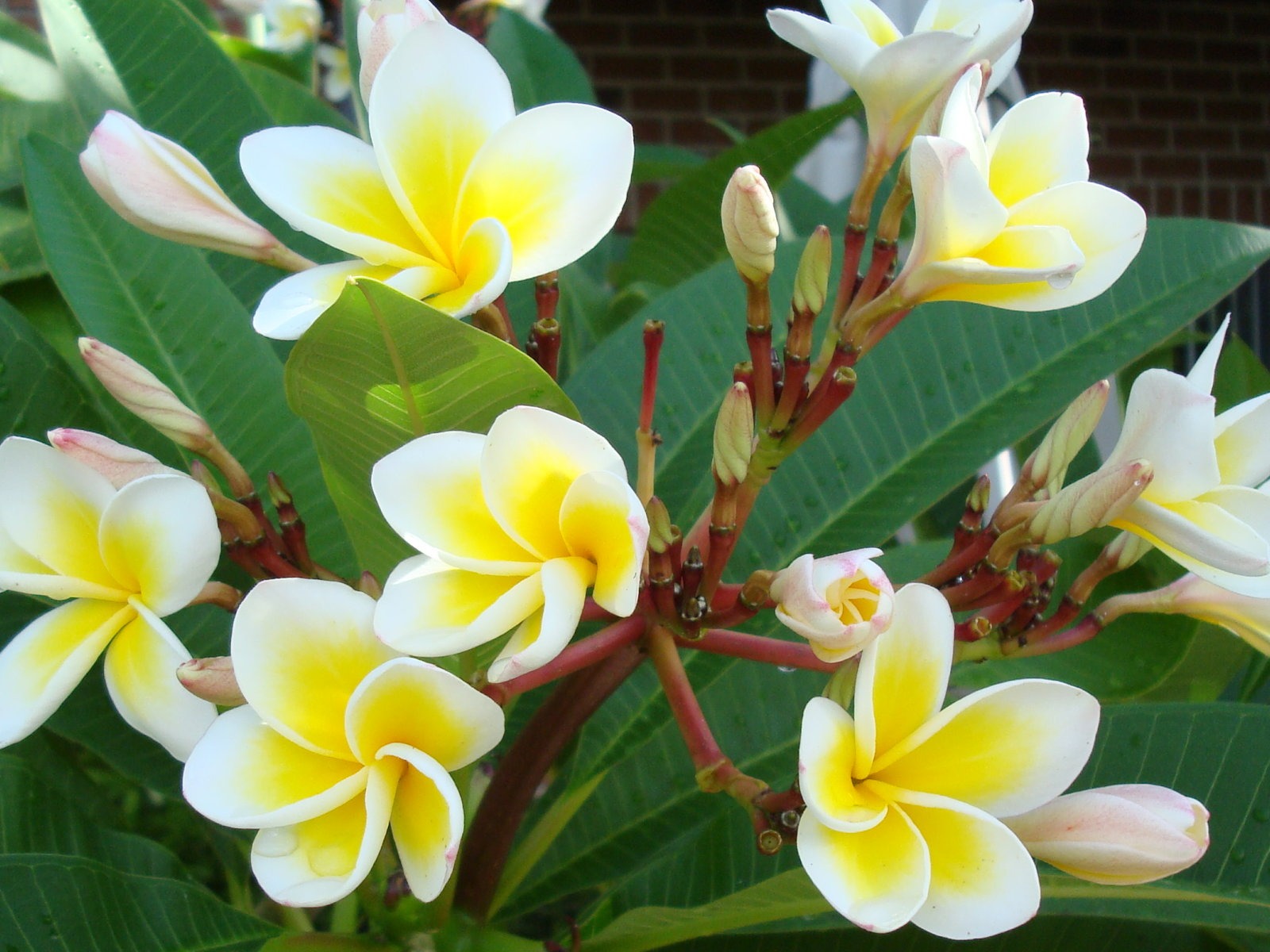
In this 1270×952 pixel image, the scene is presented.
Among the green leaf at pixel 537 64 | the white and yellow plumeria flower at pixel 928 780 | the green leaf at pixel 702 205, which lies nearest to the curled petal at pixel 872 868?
the white and yellow plumeria flower at pixel 928 780

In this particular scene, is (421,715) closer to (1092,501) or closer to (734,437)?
(734,437)

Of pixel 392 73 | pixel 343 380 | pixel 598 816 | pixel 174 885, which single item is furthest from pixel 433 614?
pixel 598 816

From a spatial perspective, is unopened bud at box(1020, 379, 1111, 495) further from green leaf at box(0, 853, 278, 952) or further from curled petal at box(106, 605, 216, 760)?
green leaf at box(0, 853, 278, 952)

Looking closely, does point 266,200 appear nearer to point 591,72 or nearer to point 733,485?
point 733,485

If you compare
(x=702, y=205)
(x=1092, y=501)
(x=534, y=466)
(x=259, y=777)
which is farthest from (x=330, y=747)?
(x=702, y=205)

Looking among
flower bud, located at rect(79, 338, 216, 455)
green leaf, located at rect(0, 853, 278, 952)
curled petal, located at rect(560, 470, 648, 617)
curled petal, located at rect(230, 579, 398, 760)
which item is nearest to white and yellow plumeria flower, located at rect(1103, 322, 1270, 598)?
curled petal, located at rect(560, 470, 648, 617)

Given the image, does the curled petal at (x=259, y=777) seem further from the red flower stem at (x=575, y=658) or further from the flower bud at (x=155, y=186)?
the flower bud at (x=155, y=186)
